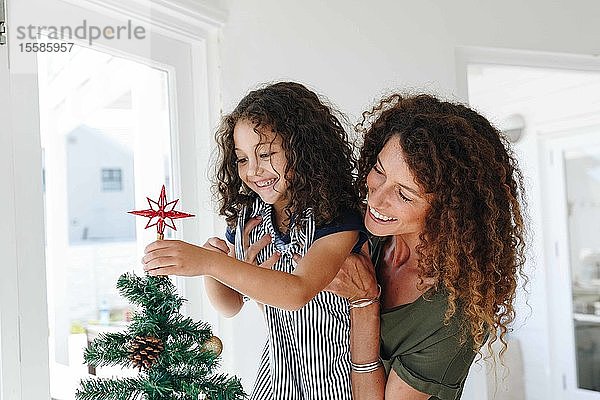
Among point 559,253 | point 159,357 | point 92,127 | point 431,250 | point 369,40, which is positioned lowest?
point 559,253

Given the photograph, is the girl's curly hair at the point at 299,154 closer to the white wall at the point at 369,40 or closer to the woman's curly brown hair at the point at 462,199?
the woman's curly brown hair at the point at 462,199

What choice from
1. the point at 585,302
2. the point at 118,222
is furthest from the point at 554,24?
the point at 118,222

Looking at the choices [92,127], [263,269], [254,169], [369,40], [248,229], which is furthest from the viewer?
[92,127]

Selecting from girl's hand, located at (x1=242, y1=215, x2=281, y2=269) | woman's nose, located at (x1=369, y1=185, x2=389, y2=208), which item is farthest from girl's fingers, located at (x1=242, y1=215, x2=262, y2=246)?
woman's nose, located at (x1=369, y1=185, x2=389, y2=208)

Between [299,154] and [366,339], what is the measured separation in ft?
1.30

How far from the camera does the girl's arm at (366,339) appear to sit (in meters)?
1.44

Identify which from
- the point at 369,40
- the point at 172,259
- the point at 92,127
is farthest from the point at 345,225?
the point at 92,127

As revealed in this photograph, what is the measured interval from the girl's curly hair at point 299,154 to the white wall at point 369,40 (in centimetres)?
63

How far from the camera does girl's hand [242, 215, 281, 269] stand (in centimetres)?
A: 138

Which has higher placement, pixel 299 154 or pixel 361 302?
pixel 299 154

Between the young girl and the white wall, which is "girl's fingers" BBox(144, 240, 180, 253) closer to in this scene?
the young girl

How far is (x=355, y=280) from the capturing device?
1.43 metres

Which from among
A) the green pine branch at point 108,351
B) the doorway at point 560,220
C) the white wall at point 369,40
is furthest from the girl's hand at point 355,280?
the doorway at point 560,220

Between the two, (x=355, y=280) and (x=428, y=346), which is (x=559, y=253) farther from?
(x=355, y=280)
